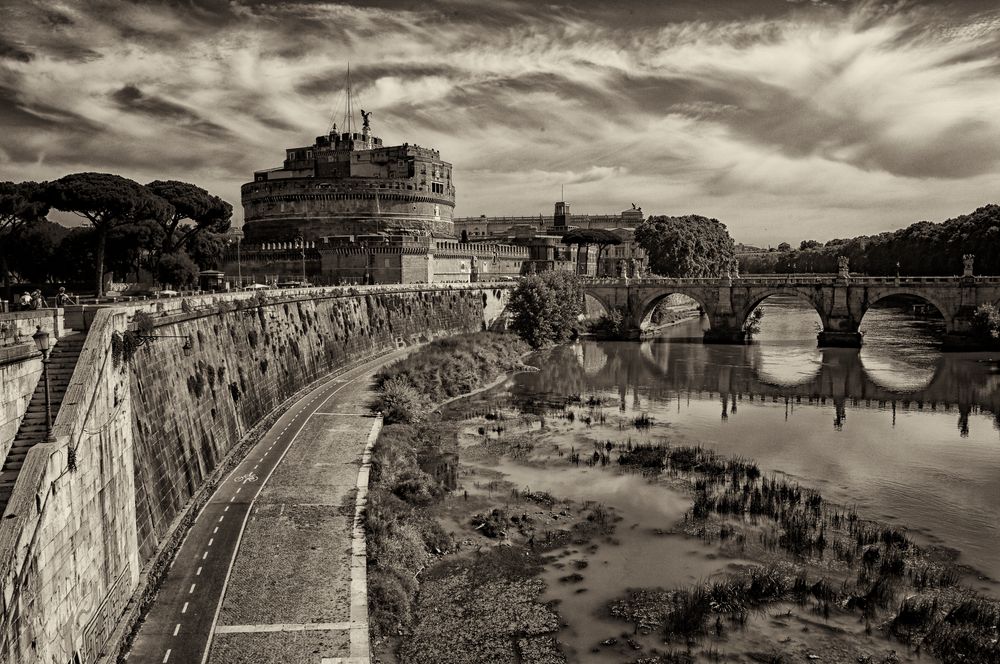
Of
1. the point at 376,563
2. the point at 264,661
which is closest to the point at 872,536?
the point at 376,563

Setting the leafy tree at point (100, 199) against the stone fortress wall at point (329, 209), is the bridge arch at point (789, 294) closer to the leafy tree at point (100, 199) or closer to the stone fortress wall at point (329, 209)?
the stone fortress wall at point (329, 209)

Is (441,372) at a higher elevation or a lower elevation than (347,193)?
lower

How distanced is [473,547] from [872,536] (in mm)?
8910

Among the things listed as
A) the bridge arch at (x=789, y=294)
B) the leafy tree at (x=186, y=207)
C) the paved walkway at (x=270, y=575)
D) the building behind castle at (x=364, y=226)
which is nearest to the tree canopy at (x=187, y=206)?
the leafy tree at (x=186, y=207)

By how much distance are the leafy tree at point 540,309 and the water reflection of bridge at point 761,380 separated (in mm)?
2048

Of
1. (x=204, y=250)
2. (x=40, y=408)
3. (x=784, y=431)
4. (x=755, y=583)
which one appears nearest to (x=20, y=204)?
(x=204, y=250)

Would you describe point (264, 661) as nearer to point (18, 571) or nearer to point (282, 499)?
point (18, 571)

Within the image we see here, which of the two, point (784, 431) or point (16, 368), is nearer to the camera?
point (16, 368)

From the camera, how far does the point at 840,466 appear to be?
907 inches

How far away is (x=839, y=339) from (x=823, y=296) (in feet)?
10.8

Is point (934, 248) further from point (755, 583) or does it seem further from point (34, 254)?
point (34, 254)

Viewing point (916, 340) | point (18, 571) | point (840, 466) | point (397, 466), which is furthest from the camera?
point (916, 340)

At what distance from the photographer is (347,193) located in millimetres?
68000

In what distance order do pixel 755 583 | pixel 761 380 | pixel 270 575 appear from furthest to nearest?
1. pixel 761 380
2. pixel 755 583
3. pixel 270 575
